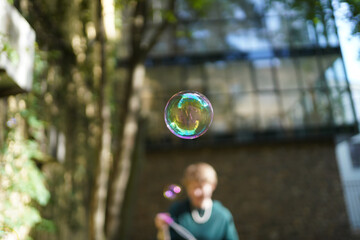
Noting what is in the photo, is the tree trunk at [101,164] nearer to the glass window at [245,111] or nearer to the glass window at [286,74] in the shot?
the glass window at [245,111]

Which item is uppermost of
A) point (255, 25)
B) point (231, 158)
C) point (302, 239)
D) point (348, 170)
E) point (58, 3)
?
point (255, 25)

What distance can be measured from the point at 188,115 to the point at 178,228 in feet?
4.66

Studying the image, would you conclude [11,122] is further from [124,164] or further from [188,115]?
[188,115]

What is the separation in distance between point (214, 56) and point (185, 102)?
35.3ft

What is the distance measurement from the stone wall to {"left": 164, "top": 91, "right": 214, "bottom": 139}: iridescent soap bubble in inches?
389

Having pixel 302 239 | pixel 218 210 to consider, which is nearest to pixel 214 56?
pixel 302 239

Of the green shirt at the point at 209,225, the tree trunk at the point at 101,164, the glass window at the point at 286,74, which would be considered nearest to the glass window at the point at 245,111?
the glass window at the point at 286,74

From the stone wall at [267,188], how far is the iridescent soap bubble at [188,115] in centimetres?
988

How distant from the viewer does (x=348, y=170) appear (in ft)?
68.2

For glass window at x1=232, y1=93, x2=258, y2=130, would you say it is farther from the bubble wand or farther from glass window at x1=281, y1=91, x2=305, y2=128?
the bubble wand

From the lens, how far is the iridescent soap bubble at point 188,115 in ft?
14.7

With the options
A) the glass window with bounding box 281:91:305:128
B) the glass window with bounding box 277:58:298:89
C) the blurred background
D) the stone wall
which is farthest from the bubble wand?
the glass window with bounding box 277:58:298:89

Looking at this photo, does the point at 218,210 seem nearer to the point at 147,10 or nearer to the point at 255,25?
the point at 147,10

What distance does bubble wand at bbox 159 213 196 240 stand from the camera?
359 centimetres
